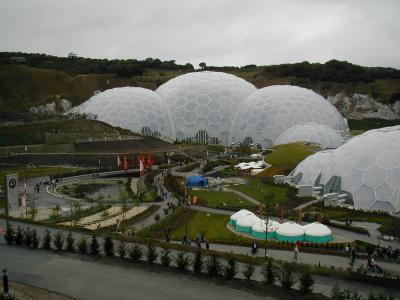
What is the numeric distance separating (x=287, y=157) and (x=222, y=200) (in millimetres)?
17684

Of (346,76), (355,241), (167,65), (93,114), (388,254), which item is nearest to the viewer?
(388,254)

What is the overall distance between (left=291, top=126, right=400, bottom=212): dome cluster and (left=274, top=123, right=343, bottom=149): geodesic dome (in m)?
23.1

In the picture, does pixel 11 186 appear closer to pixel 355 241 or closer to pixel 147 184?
pixel 355 241

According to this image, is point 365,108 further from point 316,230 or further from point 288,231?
point 288,231

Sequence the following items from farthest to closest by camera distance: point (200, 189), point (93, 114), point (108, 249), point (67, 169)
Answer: point (93, 114)
point (67, 169)
point (200, 189)
point (108, 249)

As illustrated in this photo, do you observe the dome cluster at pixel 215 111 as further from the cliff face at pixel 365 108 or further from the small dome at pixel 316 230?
the small dome at pixel 316 230

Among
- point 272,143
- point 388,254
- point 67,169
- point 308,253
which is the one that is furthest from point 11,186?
point 272,143

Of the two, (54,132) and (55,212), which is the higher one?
(54,132)

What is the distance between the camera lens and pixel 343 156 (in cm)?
3953

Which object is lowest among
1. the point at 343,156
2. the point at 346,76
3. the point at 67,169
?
the point at 67,169

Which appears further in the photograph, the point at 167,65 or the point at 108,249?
the point at 167,65

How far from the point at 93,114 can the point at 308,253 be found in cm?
6312

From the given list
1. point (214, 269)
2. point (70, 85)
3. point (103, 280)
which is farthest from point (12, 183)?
point (70, 85)

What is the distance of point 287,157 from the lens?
52.9 m
